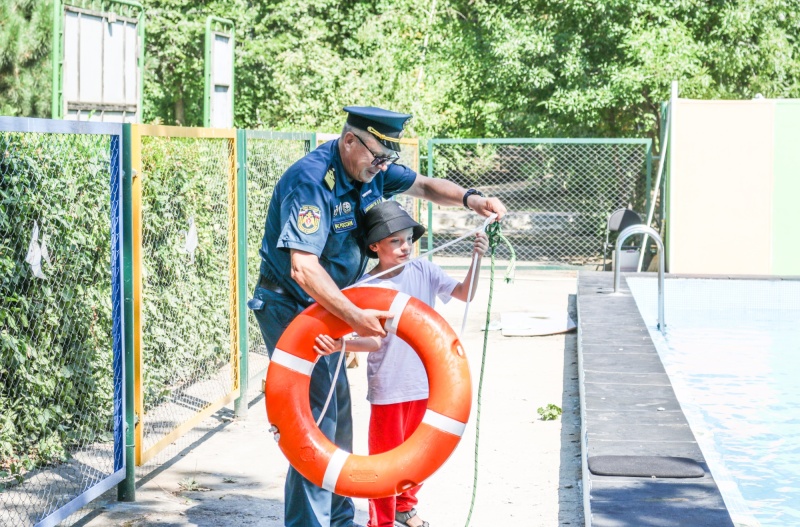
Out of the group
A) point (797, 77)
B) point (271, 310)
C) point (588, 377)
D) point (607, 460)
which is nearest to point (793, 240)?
point (797, 77)

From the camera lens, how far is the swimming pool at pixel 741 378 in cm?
510

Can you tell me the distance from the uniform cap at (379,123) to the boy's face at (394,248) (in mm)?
461

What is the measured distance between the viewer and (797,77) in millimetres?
14219

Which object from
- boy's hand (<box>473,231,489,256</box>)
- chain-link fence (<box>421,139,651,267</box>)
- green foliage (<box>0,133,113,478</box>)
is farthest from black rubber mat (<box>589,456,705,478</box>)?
chain-link fence (<box>421,139,651,267</box>)

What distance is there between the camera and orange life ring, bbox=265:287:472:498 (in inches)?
136

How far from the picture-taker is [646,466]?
13.1ft

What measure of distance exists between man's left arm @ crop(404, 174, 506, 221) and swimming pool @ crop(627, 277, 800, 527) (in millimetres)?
1636

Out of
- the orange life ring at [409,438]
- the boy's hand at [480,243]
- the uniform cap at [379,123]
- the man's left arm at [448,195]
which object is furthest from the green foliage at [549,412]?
the uniform cap at [379,123]

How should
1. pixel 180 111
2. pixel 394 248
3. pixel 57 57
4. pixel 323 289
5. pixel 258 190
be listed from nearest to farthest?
1. pixel 323 289
2. pixel 394 248
3. pixel 258 190
4. pixel 57 57
5. pixel 180 111

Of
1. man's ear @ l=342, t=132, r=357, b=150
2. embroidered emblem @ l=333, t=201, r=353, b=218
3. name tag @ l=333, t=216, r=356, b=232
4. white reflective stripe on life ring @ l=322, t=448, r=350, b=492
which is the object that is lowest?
white reflective stripe on life ring @ l=322, t=448, r=350, b=492

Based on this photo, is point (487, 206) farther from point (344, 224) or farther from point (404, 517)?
point (404, 517)

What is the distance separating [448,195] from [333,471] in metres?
1.28

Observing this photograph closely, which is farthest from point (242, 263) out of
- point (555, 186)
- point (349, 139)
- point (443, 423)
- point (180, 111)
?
point (180, 111)

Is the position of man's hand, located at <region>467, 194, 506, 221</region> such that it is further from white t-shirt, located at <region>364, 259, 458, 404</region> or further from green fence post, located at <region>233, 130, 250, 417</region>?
green fence post, located at <region>233, 130, 250, 417</region>
